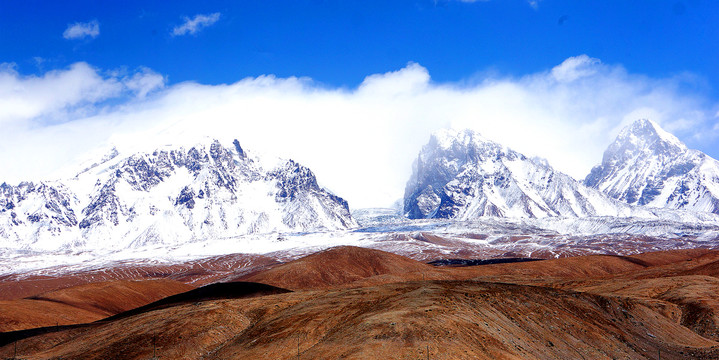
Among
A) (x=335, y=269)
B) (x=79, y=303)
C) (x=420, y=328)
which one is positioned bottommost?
(x=335, y=269)

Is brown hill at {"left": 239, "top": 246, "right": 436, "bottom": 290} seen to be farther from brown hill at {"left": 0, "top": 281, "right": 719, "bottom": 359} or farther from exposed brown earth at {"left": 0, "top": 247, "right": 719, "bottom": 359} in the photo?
brown hill at {"left": 0, "top": 281, "right": 719, "bottom": 359}

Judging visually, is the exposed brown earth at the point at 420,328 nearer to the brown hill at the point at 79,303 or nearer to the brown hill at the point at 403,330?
the brown hill at the point at 403,330

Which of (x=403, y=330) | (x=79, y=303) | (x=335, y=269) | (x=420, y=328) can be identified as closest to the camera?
(x=403, y=330)

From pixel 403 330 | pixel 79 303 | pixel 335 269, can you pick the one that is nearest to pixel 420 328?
pixel 403 330

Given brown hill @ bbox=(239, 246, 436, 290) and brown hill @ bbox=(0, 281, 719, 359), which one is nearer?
brown hill @ bbox=(0, 281, 719, 359)

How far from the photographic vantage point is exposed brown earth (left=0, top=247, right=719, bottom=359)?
4744 centimetres

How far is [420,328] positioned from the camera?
1877 inches

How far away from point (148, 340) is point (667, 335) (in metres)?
62.0

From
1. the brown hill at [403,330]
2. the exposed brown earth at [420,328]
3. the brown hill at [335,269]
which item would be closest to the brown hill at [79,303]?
the exposed brown earth at [420,328]

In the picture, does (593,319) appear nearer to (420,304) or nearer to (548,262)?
(420,304)

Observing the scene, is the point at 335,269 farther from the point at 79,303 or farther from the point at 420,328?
the point at 420,328

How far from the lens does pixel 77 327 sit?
86.1m

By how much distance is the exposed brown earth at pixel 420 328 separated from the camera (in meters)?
47.4

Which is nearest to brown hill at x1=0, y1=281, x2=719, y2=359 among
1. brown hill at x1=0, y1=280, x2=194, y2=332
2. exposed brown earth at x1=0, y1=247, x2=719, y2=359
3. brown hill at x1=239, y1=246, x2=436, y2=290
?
exposed brown earth at x1=0, y1=247, x2=719, y2=359
